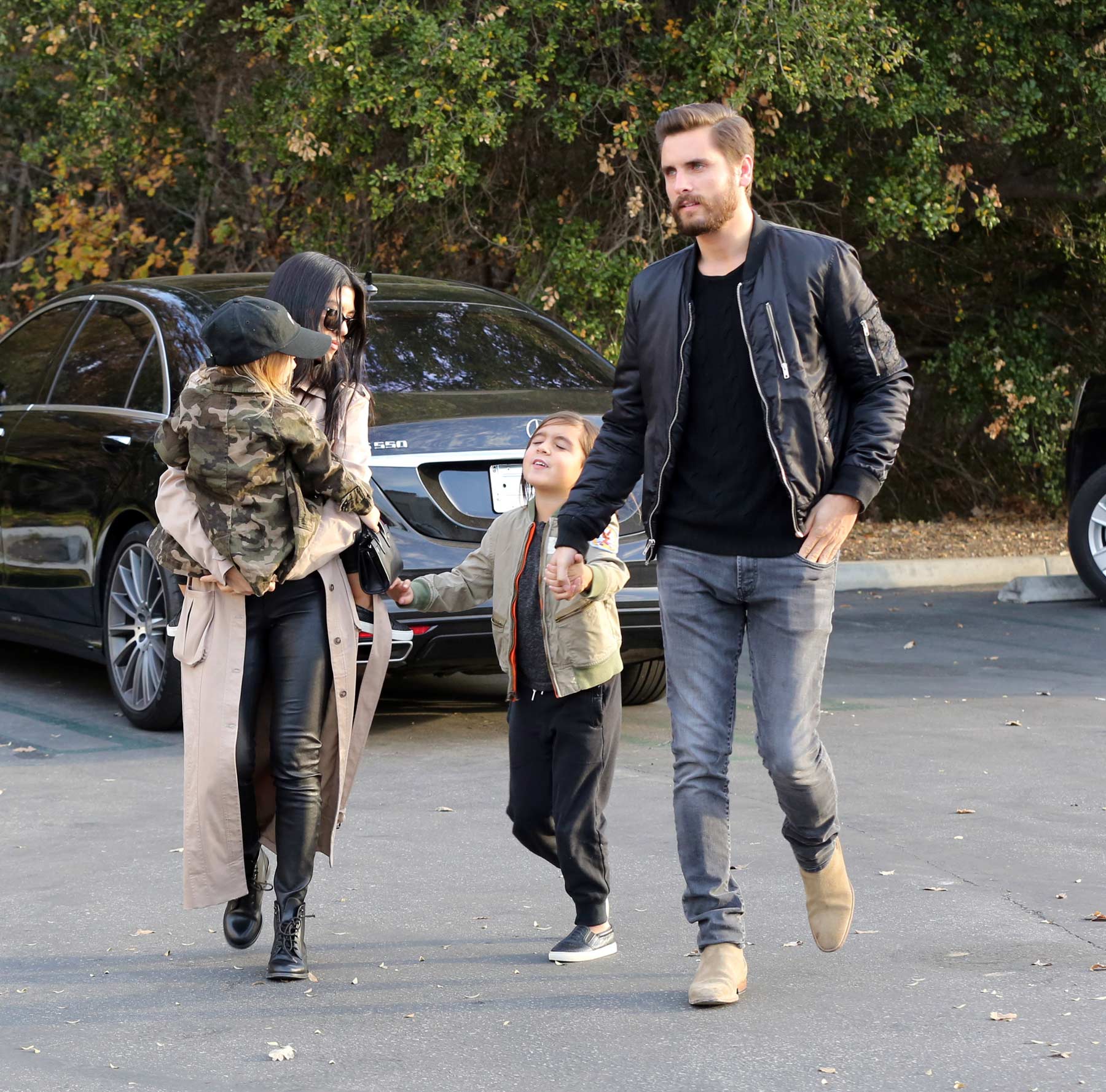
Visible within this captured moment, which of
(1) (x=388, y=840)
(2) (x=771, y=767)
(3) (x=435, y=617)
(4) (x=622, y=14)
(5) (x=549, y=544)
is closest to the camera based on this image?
(2) (x=771, y=767)

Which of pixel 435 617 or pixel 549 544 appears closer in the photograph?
pixel 549 544

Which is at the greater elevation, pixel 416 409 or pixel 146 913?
pixel 416 409

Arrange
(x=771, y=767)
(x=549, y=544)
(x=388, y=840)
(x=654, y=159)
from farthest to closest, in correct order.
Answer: (x=654, y=159), (x=388, y=840), (x=549, y=544), (x=771, y=767)

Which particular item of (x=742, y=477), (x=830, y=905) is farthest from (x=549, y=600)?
(x=830, y=905)

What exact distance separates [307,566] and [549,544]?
63 centimetres

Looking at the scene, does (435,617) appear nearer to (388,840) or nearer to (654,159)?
(388,840)

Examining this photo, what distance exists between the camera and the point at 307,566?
4.34 metres

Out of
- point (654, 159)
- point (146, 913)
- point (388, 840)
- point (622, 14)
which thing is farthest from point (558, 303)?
point (146, 913)

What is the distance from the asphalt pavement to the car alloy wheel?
198mm

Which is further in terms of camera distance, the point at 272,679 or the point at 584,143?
the point at 584,143

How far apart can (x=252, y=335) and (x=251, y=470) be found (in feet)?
1.03

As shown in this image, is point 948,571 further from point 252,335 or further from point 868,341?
point 252,335

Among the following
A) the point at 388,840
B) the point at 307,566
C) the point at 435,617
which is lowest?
the point at 388,840

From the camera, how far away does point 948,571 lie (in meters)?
12.0
